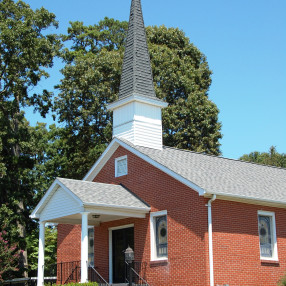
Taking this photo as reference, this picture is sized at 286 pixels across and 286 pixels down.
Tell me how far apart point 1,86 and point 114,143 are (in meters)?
10.0

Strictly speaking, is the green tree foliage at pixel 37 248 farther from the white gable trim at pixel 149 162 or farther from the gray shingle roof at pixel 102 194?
the gray shingle roof at pixel 102 194

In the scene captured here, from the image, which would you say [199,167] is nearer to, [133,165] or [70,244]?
[133,165]

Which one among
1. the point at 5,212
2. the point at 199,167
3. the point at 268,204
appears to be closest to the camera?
the point at 268,204

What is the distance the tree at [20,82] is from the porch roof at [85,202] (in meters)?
8.17

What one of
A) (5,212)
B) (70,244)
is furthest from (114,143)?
(5,212)

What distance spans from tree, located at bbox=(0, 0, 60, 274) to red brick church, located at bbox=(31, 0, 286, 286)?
644 centimetres

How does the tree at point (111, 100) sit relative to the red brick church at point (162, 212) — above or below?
above

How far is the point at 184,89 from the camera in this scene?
3550cm

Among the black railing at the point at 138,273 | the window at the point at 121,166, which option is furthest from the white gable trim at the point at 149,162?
the black railing at the point at 138,273

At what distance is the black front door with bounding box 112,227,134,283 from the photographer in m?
19.2

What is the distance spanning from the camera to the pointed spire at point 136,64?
22105mm

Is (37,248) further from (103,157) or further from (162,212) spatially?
(162,212)

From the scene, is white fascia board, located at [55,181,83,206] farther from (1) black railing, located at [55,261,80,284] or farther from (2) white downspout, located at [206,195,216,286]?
(2) white downspout, located at [206,195,216,286]

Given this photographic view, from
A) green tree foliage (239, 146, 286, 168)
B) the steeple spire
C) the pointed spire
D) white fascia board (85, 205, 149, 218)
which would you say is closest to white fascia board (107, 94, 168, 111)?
the steeple spire
